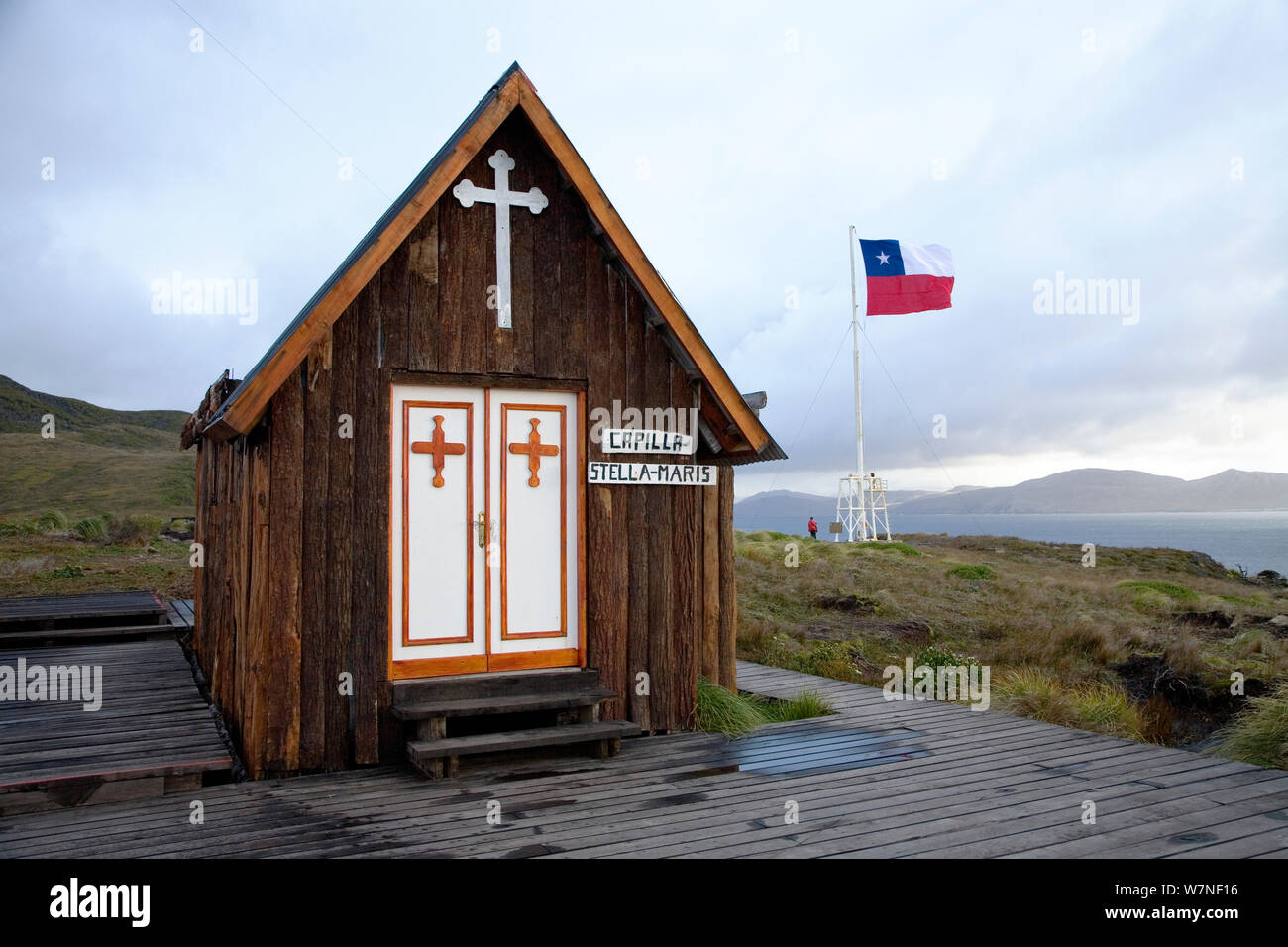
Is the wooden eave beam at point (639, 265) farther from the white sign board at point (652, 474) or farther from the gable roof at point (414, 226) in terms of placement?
the white sign board at point (652, 474)

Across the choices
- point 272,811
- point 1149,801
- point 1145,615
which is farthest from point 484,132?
point 1145,615

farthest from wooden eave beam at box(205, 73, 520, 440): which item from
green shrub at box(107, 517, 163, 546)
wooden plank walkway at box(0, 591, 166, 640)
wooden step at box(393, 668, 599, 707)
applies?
green shrub at box(107, 517, 163, 546)

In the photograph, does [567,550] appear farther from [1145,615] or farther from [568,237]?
[1145,615]

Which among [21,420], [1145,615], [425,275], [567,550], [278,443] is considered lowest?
[1145,615]

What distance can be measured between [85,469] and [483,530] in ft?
194

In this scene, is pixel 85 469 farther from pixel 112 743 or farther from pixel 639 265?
pixel 639 265

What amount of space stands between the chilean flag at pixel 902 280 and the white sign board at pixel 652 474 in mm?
17351

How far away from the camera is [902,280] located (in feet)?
79.0

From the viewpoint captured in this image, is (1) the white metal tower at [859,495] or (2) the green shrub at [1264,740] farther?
(1) the white metal tower at [859,495]

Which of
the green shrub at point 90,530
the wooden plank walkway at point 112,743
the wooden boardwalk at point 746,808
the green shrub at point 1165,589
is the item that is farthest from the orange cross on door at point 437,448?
the green shrub at point 90,530

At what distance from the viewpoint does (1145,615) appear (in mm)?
19000

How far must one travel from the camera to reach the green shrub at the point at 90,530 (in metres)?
25.6

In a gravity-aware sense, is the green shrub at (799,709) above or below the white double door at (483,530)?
below

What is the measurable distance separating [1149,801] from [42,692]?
9.57 m
